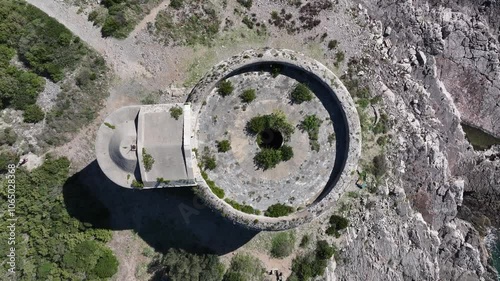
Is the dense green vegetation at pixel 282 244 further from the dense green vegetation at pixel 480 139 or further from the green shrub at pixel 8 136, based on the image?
the green shrub at pixel 8 136

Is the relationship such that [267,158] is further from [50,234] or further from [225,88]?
[50,234]

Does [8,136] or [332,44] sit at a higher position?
[332,44]

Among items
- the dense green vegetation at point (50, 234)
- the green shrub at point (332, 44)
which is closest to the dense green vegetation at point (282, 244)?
the dense green vegetation at point (50, 234)

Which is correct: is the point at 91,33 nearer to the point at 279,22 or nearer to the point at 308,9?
the point at 279,22

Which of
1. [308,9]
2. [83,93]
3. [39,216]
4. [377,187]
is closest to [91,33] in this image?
[83,93]

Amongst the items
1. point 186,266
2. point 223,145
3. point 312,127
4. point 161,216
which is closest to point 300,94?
point 312,127
